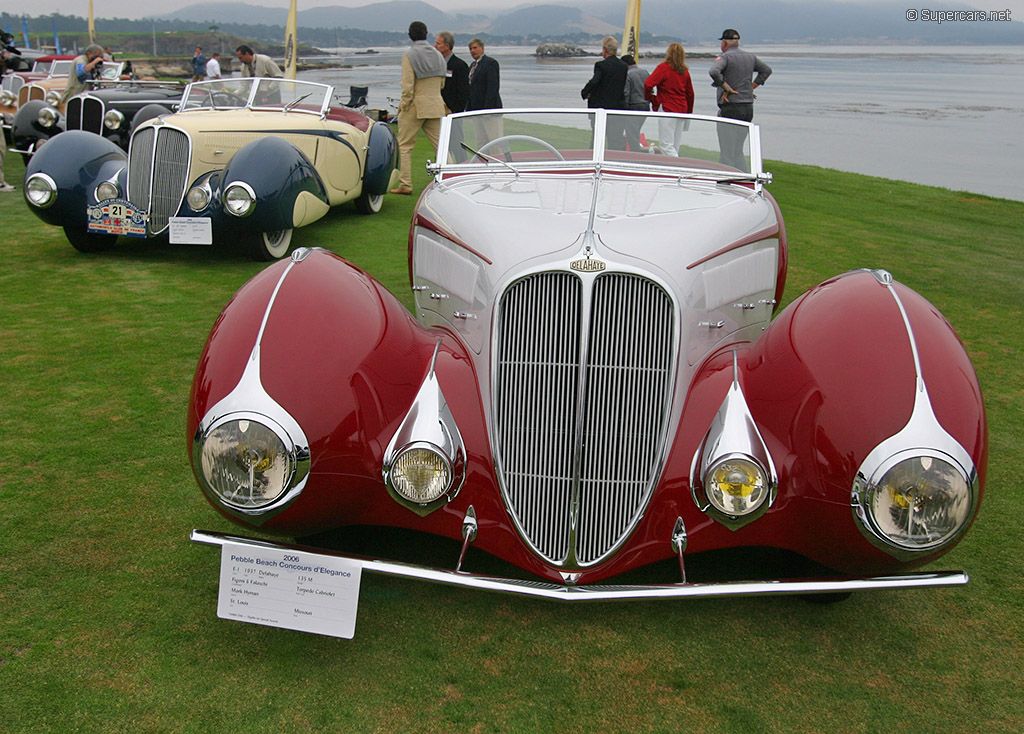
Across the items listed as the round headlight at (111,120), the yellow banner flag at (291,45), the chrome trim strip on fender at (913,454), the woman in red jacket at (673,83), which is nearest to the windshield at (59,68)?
the yellow banner flag at (291,45)

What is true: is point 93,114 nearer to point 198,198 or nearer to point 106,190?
point 106,190

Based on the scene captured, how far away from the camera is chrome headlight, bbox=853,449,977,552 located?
2250 mm

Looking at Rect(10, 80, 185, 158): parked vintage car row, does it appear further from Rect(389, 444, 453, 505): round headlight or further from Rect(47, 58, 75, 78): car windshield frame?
Rect(389, 444, 453, 505): round headlight

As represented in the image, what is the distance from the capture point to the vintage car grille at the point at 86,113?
11.9 m

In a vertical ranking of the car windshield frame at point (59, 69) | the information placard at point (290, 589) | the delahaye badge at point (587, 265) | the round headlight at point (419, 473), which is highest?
the car windshield frame at point (59, 69)

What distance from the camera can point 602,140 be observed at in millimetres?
4137

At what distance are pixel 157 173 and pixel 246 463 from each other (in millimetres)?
5647

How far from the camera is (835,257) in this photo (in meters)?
8.45

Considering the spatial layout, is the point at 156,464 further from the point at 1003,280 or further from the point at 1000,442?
the point at 1003,280

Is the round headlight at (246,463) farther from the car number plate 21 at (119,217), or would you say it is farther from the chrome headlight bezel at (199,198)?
the car number plate 21 at (119,217)

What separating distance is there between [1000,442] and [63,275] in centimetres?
674

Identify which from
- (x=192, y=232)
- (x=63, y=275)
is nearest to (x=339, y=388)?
(x=192, y=232)

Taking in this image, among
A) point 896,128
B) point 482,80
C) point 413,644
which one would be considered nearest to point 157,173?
point 482,80

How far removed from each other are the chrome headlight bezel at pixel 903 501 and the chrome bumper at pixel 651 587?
90 mm
